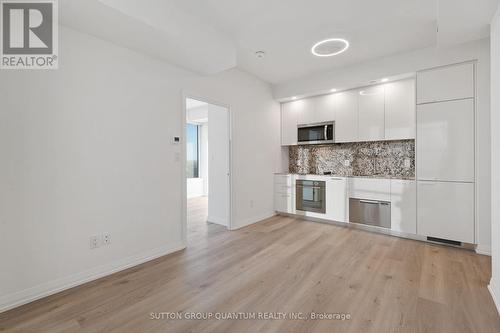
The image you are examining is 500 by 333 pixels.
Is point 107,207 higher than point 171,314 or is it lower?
higher

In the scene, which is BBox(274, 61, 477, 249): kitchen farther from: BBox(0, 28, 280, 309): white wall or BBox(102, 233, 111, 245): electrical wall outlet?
BBox(102, 233, 111, 245): electrical wall outlet

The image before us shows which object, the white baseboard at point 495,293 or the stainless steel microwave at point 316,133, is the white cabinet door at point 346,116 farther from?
the white baseboard at point 495,293

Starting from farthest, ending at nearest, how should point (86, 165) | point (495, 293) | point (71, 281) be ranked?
point (86, 165)
point (71, 281)
point (495, 293)

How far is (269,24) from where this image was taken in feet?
8.60

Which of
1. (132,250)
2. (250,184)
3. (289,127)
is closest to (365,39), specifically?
(289,127)

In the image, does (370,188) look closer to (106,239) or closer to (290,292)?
(290,292)

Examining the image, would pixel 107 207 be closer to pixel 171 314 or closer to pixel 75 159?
pixel 75 159

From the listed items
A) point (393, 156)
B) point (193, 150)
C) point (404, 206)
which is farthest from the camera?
point (193, 150)

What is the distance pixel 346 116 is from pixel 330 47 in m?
1.33

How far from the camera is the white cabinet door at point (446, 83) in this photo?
2883 mm

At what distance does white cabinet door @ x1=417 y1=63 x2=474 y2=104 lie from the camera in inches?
113

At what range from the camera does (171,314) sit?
5.71ft

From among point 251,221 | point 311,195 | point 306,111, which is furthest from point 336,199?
point 306,111

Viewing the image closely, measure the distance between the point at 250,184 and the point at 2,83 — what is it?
330 cm
